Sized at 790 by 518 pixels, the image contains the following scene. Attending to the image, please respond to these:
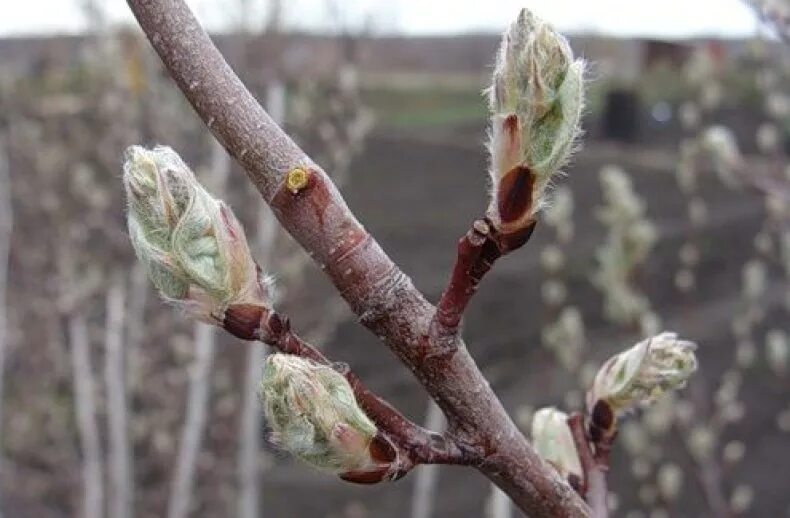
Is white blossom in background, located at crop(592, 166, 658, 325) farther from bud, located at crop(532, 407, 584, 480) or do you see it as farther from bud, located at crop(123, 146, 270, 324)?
bud, located at crop(123, 146, 270, 324)

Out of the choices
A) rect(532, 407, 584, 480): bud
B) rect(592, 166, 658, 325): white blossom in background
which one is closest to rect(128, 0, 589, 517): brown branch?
rect(532, 407, 584, 480): bud

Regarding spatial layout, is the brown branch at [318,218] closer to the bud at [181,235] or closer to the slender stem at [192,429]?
the bud at [181,235]

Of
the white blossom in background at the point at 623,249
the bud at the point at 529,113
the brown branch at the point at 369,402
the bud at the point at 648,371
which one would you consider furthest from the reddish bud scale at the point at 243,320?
the white blossom in background at the point at 623,249

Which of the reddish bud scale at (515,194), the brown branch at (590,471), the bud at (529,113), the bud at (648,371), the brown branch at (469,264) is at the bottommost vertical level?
the brown branch at (590,471)

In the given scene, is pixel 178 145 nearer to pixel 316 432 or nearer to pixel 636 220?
pixel 636 220

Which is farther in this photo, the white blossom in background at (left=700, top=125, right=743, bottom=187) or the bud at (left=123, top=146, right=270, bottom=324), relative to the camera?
the white blossom in background at (left=700, top=125, right=743, bottom=187)

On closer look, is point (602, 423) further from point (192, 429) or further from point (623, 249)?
point (192, 429)

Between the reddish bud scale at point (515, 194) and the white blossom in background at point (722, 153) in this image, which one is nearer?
the reddish bud scale at point (515, 194)
